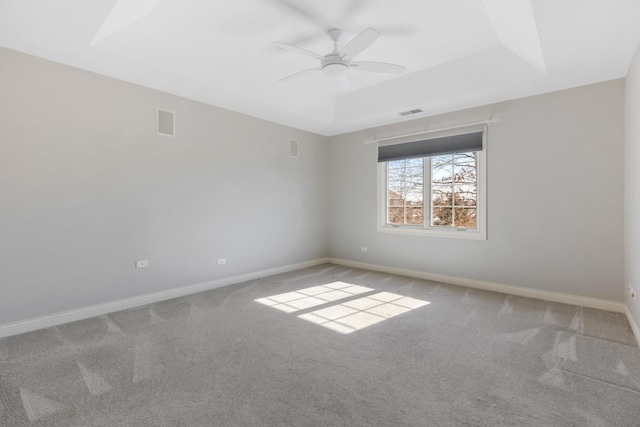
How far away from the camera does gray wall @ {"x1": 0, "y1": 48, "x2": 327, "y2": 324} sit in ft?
9.45

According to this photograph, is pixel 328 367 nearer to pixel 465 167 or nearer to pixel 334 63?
pixel 334 63

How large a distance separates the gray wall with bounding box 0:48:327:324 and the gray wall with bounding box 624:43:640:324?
4.38m

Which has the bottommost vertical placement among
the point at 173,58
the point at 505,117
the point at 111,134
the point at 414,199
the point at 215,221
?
the point at 215,221

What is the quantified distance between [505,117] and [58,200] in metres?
5.40

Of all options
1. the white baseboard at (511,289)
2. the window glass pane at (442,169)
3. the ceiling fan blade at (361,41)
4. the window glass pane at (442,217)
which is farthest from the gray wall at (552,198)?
the ceiling fan blade at (361,41)

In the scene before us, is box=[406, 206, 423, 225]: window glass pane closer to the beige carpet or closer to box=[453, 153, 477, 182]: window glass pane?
box=[453, 153, 477, 182]: window glass pane

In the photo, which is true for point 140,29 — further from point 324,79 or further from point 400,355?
point 400,355

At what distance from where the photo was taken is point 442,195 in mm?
4801

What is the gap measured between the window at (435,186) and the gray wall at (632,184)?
1427 millimetres

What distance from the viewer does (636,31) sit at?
8.09 ft

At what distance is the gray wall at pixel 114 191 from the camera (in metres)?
2.88

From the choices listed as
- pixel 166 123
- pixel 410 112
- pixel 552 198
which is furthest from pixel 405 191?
pixel 166 123

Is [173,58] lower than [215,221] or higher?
higher

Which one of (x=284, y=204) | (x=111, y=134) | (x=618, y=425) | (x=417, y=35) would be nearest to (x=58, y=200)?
(x=111, y=134)
